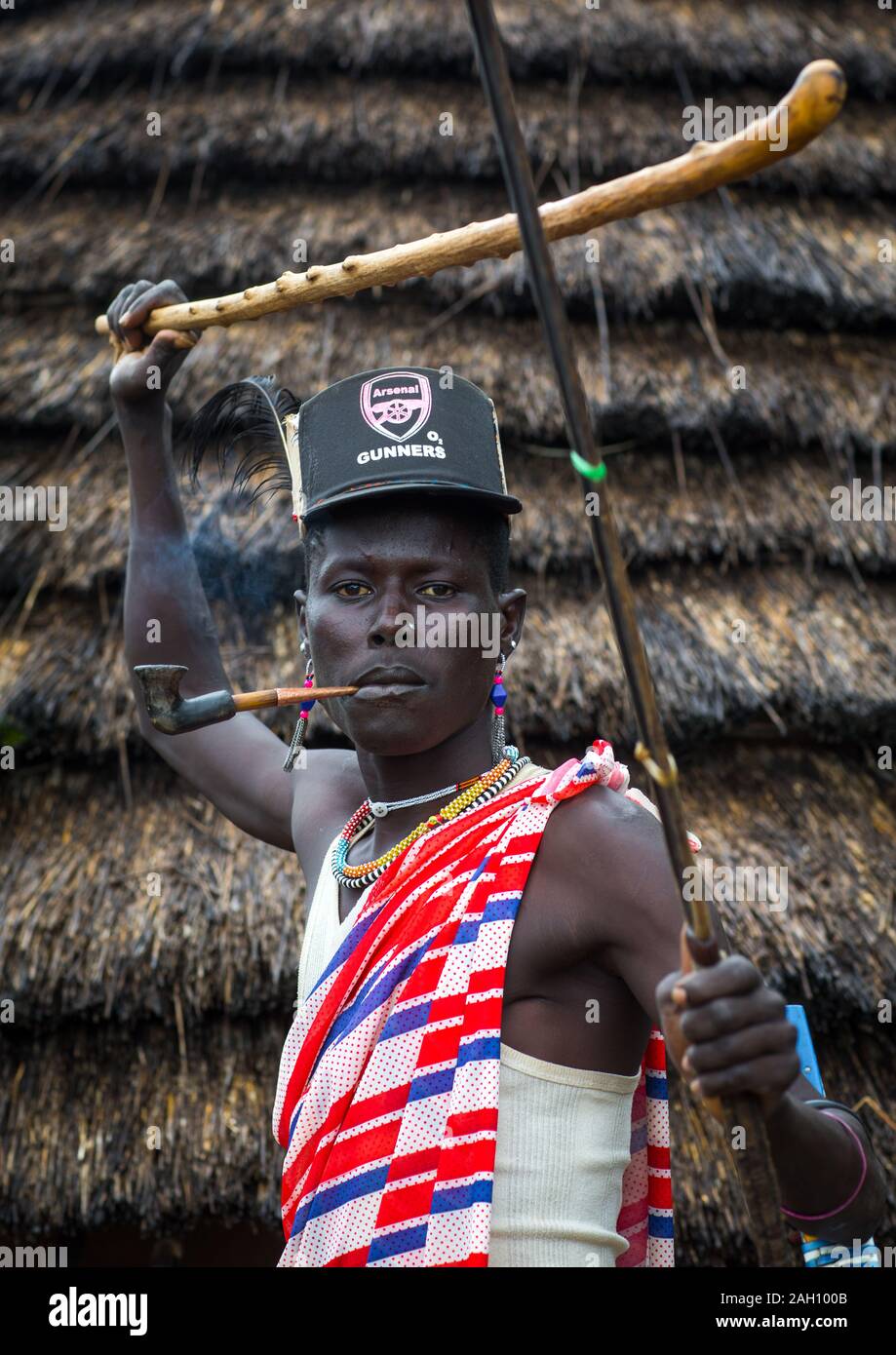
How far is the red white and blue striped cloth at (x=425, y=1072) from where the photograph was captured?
164cm

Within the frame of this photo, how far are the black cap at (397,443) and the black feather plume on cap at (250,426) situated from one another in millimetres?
183

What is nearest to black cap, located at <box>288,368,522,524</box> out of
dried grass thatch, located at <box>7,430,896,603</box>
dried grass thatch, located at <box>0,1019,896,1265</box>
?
dried grass thatch, located at <box>7,430,896,603</box>

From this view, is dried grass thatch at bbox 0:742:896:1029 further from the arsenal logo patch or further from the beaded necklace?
the arsenal logo patch

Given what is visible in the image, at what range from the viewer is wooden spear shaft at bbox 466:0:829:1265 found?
3.79ft

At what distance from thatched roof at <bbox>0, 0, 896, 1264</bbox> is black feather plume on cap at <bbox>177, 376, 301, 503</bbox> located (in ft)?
2.77

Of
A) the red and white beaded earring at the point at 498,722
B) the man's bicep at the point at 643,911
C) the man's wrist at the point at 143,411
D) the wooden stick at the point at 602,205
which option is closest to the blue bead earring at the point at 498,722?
the red and white beaded earring at the point at 498,722

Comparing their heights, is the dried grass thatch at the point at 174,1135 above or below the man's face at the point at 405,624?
below

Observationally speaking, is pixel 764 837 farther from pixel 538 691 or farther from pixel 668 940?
pixel 668 940

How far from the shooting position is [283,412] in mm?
2307

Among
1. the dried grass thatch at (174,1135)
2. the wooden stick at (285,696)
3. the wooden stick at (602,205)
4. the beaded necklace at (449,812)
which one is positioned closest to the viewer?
the wooden stick at (602,205)

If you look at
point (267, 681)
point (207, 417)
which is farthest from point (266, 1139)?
point (207, 417)

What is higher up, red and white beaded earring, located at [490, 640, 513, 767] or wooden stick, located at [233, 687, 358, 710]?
red and white beaded earring, located at [490, 640, 513, 767]

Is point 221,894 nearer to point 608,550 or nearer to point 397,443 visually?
point 397,443

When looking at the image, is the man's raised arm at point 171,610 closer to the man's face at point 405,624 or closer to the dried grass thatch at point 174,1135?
the man's face at point 405,624
